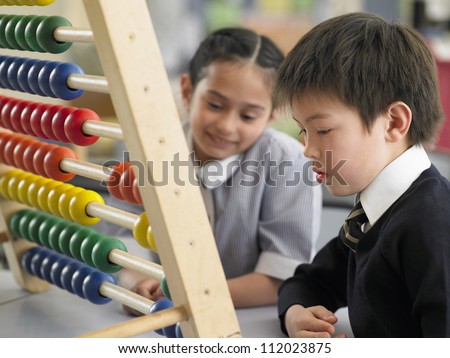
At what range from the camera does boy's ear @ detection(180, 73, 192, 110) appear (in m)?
1.48

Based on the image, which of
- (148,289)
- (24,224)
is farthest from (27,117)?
(148,289)

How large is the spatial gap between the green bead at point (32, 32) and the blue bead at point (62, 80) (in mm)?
40

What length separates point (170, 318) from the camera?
75 centimetres

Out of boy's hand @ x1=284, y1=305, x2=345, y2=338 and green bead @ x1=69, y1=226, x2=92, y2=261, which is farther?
green bead @ x1=69, y1=226, x2=92, y2=261

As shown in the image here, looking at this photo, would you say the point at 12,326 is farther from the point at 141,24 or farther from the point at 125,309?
the point at 141,24

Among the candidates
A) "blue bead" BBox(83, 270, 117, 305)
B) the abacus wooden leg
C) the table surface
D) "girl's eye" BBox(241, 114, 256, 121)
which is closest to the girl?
"girl's eye" BBox(241, 114, 256, 121)

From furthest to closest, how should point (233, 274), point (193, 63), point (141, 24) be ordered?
point (193, 63) < point (233, 274) < point (141, 24)

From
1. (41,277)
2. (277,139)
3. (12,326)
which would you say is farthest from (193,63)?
(12,326)

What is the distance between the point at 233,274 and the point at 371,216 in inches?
20.5

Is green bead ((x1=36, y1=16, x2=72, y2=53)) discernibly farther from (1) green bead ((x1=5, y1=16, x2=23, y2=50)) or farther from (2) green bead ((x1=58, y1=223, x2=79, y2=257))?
(2) green bead ((x1=58, y1=223, x2=79, y2=257))

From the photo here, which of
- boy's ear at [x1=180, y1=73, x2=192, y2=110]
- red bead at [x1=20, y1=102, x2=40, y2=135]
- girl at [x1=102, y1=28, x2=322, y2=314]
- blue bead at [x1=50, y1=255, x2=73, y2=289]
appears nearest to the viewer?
red bead at [x1=20, y1=102, x2=40, y2=135]

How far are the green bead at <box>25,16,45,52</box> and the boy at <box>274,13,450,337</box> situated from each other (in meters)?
0.34

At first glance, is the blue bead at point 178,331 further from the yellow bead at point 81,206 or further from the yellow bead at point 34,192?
the yellow bead at point 34,192

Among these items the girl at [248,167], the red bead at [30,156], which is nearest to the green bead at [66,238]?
the red bead at [30,156]
